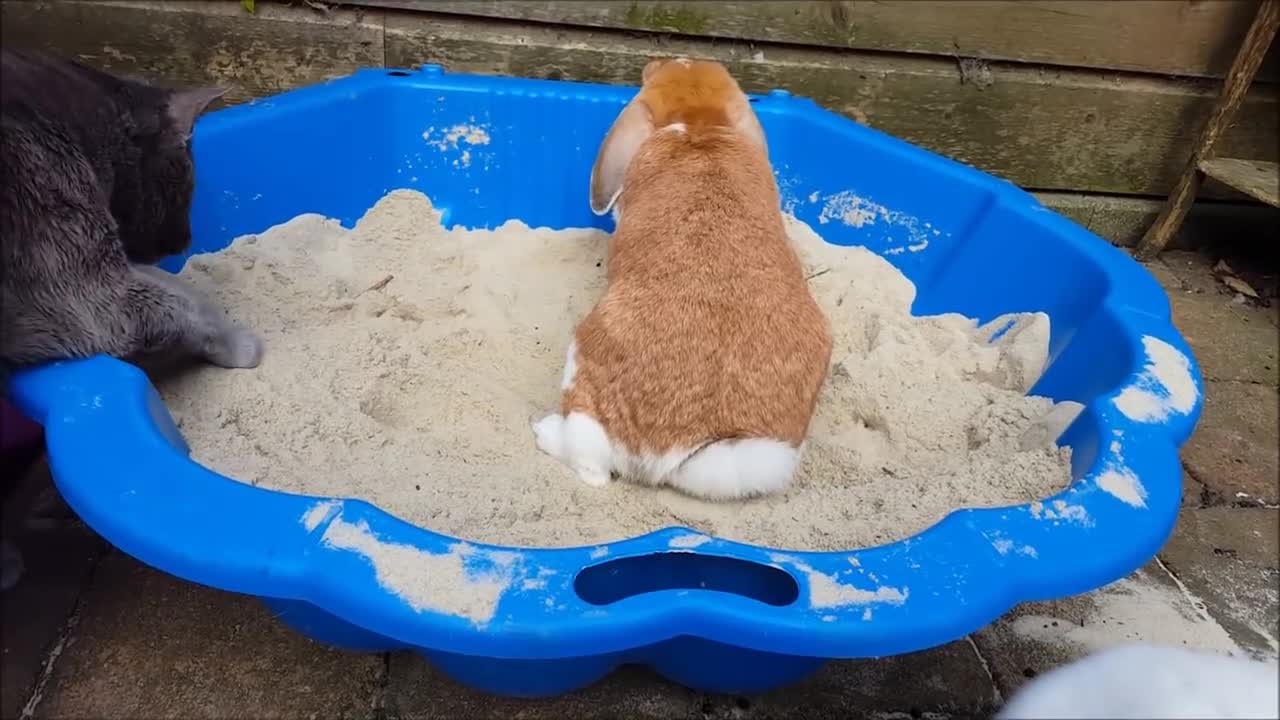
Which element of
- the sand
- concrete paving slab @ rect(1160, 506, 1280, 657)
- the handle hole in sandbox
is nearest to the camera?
the handle hole in sandbox

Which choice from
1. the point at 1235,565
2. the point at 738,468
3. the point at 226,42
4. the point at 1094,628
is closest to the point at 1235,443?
the point at 1235,565

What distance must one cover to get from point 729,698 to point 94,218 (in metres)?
1.11

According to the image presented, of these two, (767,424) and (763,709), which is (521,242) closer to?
(767,424)

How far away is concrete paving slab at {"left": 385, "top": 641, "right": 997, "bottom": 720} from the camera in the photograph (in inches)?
44.6

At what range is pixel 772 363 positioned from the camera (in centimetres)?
117

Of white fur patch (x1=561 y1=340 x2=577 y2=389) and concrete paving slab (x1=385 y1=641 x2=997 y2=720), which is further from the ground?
white fur patch (x1=561 y1=340 x2=577 y2=389)

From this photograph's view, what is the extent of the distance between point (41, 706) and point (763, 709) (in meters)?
0.96

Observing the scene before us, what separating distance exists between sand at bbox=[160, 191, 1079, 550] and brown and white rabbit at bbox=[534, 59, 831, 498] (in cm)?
8

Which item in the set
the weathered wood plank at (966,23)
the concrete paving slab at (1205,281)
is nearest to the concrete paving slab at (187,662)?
the weathered wood plank at (966,23)

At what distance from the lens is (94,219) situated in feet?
3.64

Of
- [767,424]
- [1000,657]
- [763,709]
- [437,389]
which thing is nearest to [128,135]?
[437,389]

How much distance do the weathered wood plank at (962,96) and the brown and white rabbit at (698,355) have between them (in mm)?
936

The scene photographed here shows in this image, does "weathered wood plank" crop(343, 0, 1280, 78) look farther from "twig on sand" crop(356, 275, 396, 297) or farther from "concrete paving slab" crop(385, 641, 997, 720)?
"concrete paving slab" crop(385, 641, 997, 720)

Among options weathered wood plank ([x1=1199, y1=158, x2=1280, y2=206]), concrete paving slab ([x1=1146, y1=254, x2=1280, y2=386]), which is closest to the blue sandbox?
concrete paving slab ([x1=1146, y1=254, x2=1280, y2=386])
